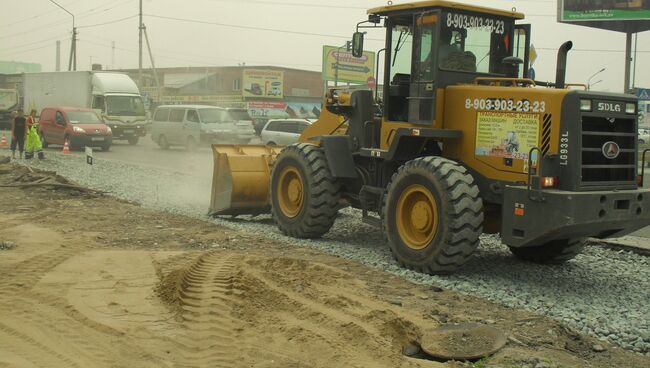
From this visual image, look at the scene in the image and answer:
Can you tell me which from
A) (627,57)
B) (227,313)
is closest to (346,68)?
(627,57)

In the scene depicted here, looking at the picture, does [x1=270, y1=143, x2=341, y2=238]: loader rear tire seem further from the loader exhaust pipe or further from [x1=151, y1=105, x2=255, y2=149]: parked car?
[x1=151, y1=105, x2=255, y2=149]: parked car

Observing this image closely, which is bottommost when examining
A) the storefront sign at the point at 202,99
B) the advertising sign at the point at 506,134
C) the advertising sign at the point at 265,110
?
the advertising sign at the point at 506,134

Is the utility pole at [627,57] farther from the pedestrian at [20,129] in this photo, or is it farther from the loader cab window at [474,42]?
the loader cab window at [474,42]

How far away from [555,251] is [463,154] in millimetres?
1708

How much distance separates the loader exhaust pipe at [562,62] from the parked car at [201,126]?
21038mm

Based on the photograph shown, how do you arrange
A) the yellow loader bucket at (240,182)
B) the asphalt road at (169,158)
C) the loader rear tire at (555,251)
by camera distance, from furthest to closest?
1. the asphalt road at (169,158)
2. the yellow loader bucket at (240,182)
3. the loader rear tire at (555,251)

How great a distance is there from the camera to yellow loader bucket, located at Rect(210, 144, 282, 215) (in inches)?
414

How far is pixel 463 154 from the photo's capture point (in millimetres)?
7672

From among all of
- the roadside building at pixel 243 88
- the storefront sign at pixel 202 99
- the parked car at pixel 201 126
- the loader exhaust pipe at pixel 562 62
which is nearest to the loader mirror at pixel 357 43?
the loader exhaust pipe at pixel 562 62

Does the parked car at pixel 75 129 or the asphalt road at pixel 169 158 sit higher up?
the parked car at pixel 75 129

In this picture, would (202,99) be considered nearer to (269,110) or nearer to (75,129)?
(269,110)

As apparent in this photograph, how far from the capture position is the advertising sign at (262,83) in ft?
203

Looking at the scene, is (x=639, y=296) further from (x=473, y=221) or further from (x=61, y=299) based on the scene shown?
(x=61, y=299)

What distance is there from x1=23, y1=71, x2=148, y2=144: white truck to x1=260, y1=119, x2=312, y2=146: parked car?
9.95m
